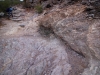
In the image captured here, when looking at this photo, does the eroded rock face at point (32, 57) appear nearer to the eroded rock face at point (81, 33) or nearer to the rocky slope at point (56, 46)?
the rocky slope at point (56, 46)

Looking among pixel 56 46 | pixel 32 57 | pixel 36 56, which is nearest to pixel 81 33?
pixel 56 46

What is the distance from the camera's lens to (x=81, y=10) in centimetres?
830

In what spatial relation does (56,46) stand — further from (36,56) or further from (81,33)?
(81,33)

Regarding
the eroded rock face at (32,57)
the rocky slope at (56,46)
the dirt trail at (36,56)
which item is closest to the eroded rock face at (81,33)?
the rocky slope at (56,46)

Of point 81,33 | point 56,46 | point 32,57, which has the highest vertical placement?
point 81,33

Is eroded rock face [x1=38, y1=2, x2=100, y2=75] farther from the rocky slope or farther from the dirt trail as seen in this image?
the dirt trail

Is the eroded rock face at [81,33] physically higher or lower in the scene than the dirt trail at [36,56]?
higher

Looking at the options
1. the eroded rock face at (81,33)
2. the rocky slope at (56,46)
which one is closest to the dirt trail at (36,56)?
the rocky slope at (56,46)

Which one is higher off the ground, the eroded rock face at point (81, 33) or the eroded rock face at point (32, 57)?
the eroded rock face at point (81, 33)

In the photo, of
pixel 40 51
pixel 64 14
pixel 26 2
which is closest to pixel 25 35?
pixel 40 51

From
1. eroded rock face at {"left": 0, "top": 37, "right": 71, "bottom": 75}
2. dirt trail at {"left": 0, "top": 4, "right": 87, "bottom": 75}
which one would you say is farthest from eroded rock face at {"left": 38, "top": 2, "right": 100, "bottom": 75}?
eroded rock face at {"left": 0, "top": 37, "right": 71, "bottom": 75}

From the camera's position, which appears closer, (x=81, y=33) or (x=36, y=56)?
(x=36, y=56)

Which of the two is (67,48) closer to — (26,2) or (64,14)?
(64,14)

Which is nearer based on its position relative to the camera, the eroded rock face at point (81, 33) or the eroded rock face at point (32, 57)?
the eroded rock face at point (81, 33)
